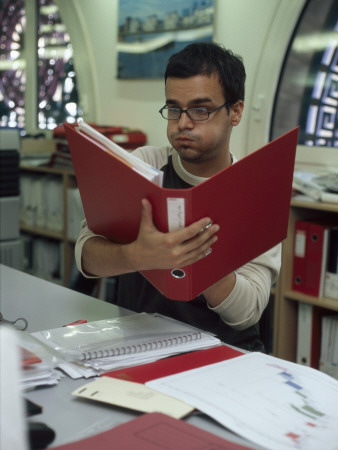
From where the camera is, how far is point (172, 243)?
1129mm

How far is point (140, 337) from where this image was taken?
49.2 inches

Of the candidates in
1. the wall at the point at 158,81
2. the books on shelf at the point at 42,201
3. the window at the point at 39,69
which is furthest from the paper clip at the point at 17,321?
the window at the point at 39,69

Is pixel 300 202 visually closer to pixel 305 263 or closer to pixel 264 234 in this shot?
pixel 305 263

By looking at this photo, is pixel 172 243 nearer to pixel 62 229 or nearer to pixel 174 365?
pixel 174 365

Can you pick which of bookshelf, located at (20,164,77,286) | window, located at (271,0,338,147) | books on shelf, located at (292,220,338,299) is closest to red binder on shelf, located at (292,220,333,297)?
books on shelf, located at (292,220,338,299)

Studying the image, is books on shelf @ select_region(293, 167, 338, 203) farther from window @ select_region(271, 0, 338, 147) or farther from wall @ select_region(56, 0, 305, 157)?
wall @ select_region(56, 0, 305, 157)

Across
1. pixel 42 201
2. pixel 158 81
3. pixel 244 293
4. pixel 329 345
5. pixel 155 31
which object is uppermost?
pixel 155 31

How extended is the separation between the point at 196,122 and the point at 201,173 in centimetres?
17

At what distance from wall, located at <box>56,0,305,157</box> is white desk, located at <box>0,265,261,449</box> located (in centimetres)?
158

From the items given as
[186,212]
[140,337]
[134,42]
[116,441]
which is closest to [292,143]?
[186,212]

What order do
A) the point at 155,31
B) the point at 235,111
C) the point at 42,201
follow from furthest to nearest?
1. the point at 42,201
2. the point at 155,31
3. the point at 235,111

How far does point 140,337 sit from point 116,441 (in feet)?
1.40

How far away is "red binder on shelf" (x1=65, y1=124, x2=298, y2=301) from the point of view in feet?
3.63

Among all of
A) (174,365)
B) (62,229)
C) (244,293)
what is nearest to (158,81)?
(62,229)
